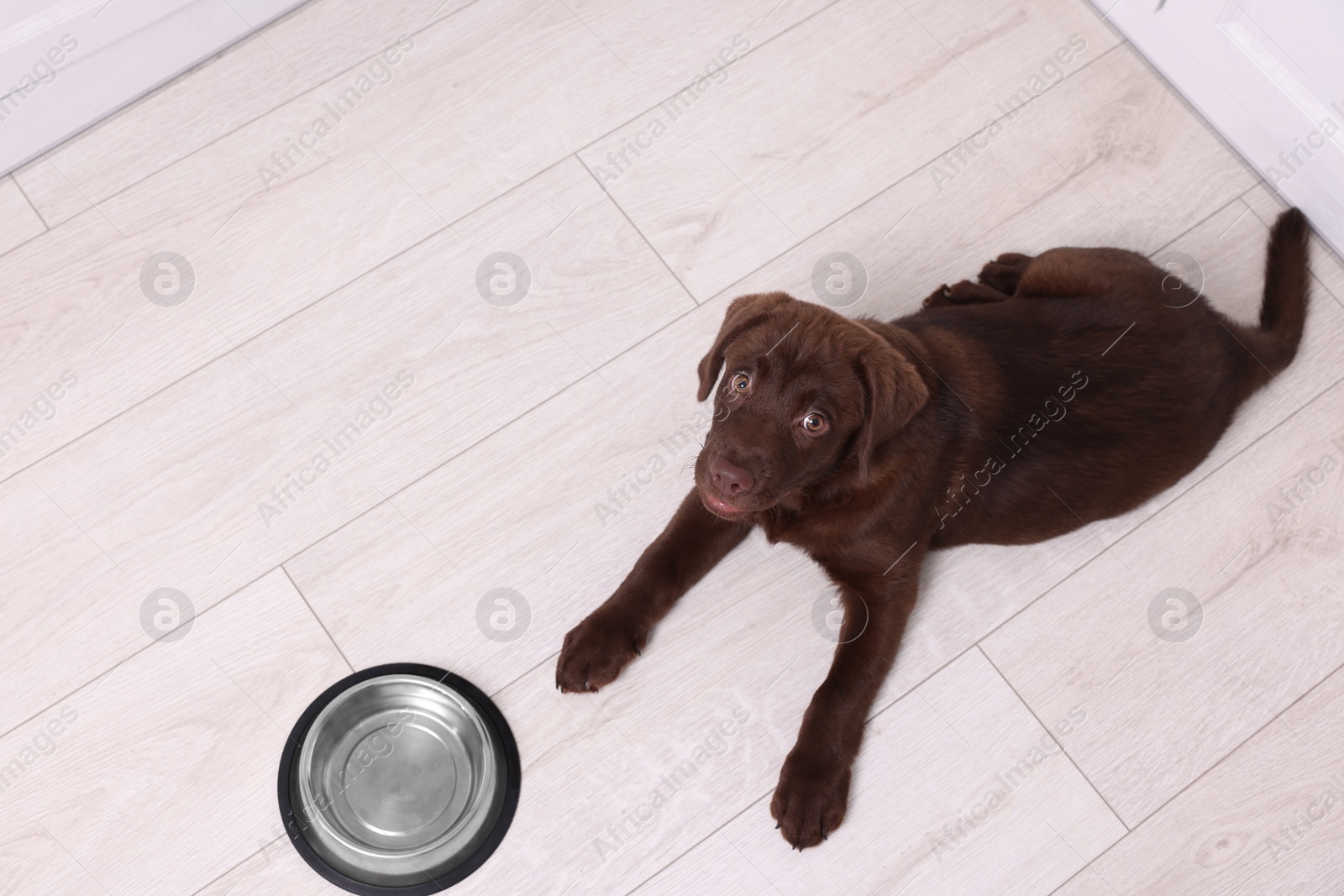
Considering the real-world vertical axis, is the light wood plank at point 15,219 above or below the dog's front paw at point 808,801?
above

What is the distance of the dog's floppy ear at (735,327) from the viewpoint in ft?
5.71

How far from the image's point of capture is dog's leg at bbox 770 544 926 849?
6.53 ft

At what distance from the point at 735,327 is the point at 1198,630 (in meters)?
1.17

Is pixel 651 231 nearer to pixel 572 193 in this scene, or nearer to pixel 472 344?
pixel 572 193

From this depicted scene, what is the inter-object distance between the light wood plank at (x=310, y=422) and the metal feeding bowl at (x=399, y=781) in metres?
0.35

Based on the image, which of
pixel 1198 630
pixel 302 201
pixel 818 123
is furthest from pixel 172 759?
pixel 1198 630

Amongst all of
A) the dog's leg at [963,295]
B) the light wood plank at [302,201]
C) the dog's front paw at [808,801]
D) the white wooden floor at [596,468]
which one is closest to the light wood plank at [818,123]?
the white wooden floor at [596,468]

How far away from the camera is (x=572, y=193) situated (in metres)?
2.43

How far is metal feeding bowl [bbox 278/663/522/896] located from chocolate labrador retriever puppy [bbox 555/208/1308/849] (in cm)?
21

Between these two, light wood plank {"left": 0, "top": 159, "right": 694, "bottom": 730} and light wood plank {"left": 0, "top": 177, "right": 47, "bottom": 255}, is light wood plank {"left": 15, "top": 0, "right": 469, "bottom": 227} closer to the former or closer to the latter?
light wood plank {"left": 0, "top": 177, "right": 47, "bottom": 255}

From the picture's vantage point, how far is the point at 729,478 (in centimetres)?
166

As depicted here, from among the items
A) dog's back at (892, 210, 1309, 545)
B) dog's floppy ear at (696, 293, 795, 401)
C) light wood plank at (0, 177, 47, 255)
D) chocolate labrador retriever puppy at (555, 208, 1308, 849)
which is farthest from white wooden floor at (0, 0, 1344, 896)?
dog's floppy ear at (696, 293, 795, 401)

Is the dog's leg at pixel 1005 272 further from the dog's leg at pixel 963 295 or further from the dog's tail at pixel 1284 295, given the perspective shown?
the dog's tail at pixel 1284 295

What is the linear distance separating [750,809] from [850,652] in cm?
36
